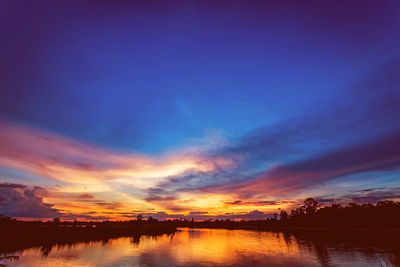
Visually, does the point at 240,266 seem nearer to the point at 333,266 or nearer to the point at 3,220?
the point at 333,266

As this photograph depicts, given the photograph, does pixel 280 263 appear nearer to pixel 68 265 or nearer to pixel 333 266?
pixel 333 266

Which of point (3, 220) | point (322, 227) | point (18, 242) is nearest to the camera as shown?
point (3, 220)

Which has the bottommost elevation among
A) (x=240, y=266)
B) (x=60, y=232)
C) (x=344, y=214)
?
(x=240, y=266)

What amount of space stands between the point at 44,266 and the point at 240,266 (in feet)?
114

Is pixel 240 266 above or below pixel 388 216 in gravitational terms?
below

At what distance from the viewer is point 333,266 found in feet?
124

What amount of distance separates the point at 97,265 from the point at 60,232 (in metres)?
52.8

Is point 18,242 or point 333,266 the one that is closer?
point 333,266

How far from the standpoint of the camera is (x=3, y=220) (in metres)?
17.2

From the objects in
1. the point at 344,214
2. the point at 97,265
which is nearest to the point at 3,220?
the point at 97,265

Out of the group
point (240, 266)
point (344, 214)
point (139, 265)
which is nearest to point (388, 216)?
point (344, 214)

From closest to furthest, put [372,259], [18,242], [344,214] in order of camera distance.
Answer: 1. [372,259]
2. [18,242]
3. [344,214]

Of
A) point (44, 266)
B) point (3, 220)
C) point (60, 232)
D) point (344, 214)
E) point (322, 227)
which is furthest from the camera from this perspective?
point (322, 227)

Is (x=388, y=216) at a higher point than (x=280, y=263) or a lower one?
higher
